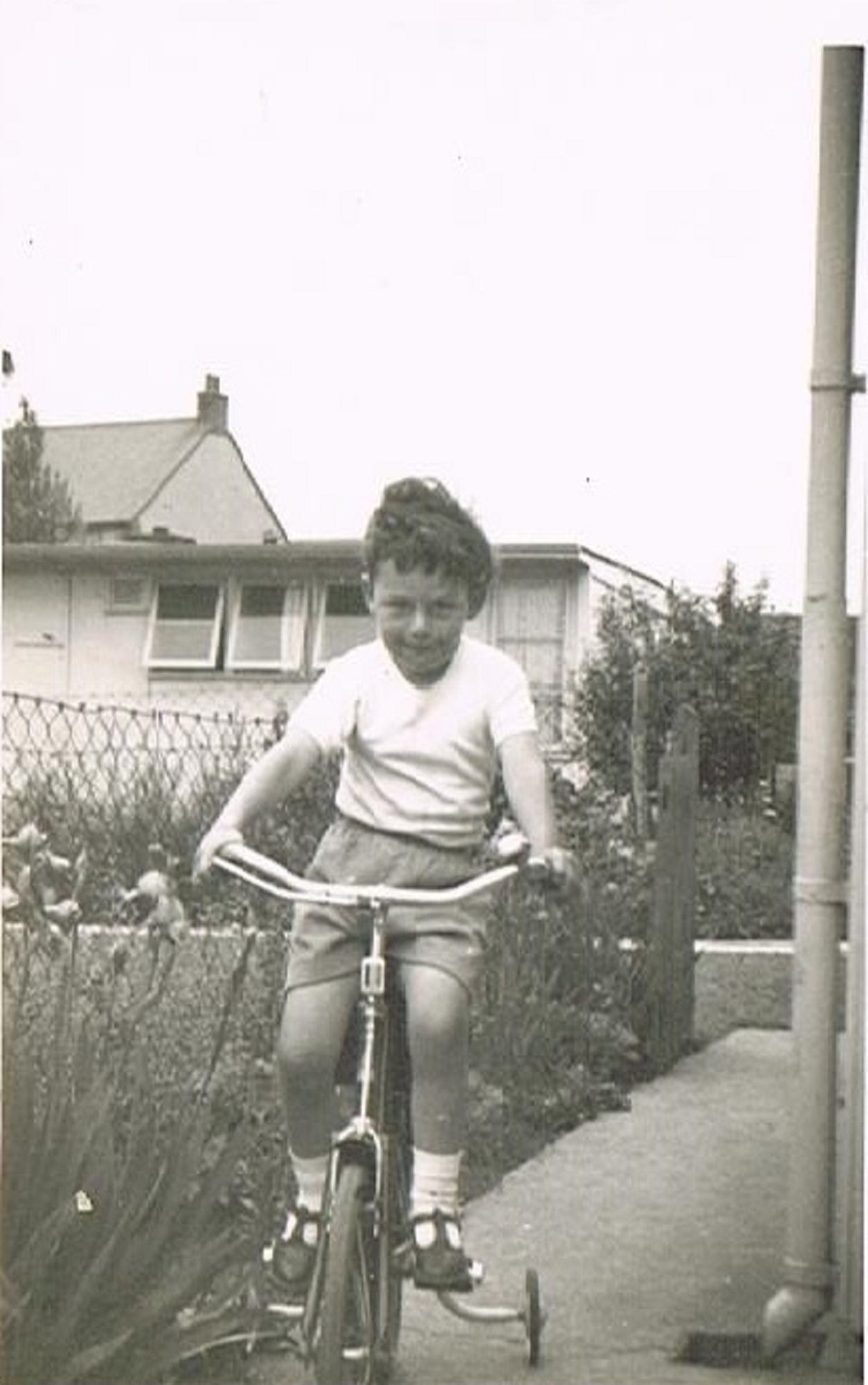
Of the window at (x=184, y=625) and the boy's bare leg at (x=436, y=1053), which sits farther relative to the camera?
the window at (x=184, y=625)

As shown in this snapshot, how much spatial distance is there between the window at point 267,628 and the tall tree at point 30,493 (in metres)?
0.28

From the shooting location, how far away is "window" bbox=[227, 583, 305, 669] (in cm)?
269

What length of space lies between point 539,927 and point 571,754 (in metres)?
0.62

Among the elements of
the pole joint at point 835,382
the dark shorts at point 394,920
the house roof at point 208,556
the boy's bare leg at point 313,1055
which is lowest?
the boy's bare leg at point 313,1055

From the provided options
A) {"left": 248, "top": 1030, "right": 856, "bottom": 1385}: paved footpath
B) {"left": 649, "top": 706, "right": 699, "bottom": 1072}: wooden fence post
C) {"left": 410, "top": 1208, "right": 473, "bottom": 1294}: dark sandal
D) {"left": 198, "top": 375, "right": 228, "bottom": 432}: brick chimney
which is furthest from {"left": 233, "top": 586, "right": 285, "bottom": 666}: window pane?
{"left": 649, "top": 706, "right": 699, "bottom": 1072}: wooden fence post

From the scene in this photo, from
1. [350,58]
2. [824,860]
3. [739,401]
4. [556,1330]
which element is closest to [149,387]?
[350,58]

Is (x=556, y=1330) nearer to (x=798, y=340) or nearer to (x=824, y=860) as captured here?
(x=824, y=860)

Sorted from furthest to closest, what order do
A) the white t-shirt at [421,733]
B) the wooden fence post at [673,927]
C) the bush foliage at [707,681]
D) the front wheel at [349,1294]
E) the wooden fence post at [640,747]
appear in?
the wooden fence post at [673,927], the wooden fence post at [640,747], the bush foliage at [707,681], the white t-shirt at [421,733], the front wheel at [349,1294]

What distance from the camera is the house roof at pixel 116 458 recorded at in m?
2.75

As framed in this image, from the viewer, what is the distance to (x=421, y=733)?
260 centimetres

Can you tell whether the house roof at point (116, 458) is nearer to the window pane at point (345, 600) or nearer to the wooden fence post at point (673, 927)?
the window pane at point (345, 600)

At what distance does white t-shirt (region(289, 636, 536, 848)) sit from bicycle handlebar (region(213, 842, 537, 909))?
13 cm

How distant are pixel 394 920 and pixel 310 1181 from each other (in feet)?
1.19

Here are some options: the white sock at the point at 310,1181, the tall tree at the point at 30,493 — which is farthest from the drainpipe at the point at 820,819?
the tall tree at the point at 30,493
